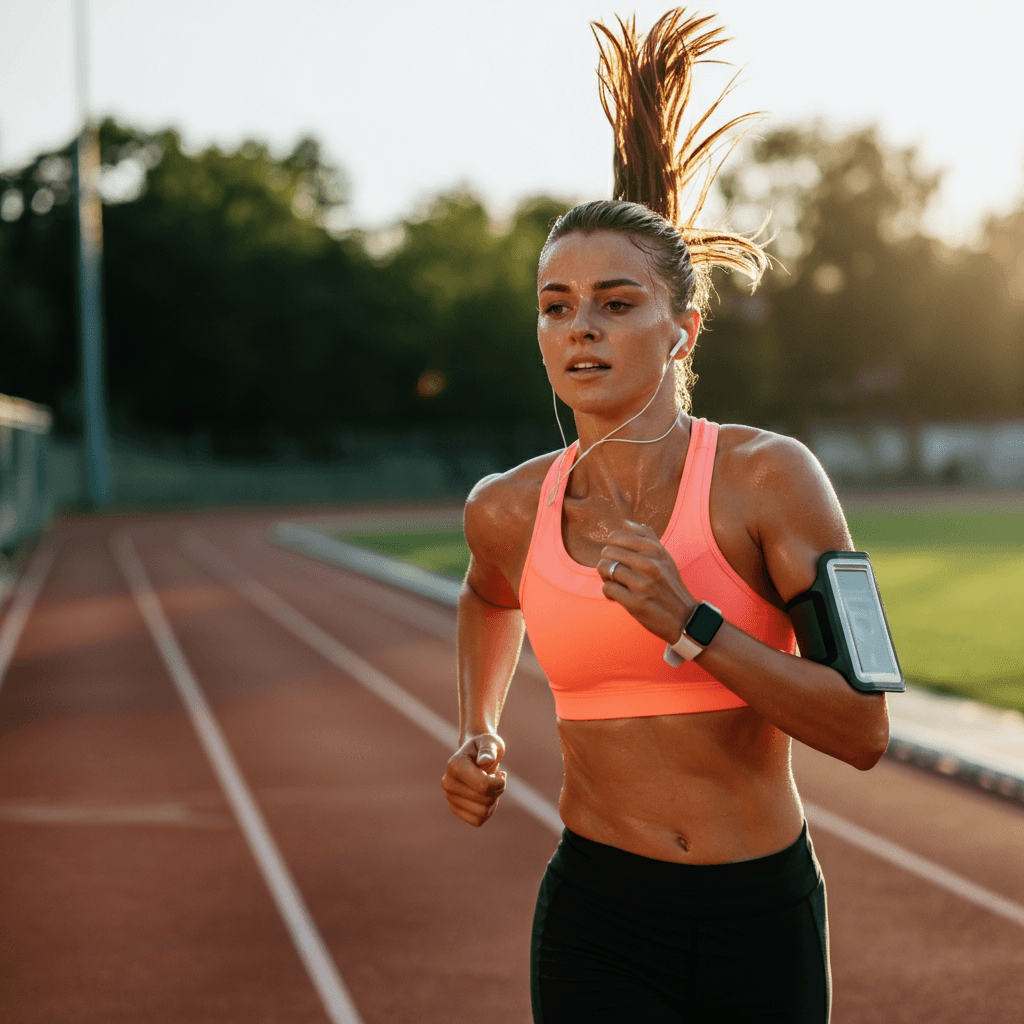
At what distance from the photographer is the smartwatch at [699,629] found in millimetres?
1902

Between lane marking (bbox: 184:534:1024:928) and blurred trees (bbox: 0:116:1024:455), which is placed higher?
blurred trees (bbox: 0:116:1024:455)

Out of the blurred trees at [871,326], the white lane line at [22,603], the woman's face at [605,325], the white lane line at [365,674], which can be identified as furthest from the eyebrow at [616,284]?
the blurred trees at [871,326]

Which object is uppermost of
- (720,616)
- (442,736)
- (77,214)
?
(77,214)

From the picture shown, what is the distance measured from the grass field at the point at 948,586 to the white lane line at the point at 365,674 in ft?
9.94

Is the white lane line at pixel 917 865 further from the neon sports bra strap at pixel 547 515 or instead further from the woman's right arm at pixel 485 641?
the neon sports bra strap at pixel 547 515

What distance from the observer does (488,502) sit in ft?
8.13

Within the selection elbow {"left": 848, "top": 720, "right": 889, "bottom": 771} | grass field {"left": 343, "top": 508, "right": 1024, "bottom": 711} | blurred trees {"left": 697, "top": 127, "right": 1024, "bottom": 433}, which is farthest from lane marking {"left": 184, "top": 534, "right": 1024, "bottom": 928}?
blurred trees {"left": 697, "top": 127, "right": 1024, "bottom": 433}

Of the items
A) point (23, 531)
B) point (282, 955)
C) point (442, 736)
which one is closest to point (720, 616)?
point (282, 955)

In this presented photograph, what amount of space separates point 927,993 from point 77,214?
36.6 m

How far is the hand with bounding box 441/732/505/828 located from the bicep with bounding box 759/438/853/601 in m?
0.61

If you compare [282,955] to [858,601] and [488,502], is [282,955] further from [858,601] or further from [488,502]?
[858,601]

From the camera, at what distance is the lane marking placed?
19.3 feet

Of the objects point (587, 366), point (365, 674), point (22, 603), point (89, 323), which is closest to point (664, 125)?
point (587, 366)

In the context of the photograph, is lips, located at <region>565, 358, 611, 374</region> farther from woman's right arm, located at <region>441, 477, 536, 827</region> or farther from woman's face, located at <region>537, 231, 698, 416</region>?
woman's right arm, located at <region>441, 477, 536, 827</region>
